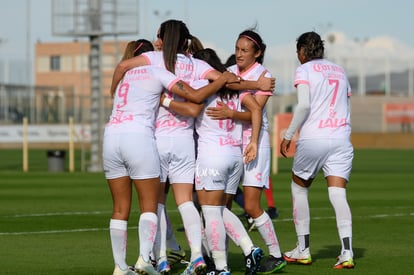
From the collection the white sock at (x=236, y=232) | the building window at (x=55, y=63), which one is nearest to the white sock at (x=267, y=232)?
the white sock at (x=236, y=232)

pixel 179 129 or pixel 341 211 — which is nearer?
pixel 179 129

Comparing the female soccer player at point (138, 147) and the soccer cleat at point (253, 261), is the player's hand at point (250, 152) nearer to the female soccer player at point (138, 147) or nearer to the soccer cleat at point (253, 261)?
the female soccer player at point (138, 147)

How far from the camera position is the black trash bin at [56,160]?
106 feet

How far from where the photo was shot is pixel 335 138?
36.0 feet

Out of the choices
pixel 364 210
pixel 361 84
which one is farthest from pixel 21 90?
pixel 364 210

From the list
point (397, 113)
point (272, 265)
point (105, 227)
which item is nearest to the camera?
point (272, 265)

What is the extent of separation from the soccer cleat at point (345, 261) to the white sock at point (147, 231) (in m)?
2.14

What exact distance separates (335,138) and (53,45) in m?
103

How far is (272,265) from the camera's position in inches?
411

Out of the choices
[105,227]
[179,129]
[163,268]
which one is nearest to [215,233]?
[163,268]

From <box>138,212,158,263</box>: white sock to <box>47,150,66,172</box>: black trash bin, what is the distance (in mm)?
22901

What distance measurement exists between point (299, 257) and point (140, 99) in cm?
280

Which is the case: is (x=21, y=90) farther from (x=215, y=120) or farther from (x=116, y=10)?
(x=215, y=120)

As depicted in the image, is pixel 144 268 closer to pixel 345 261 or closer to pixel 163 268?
pixel 163 268
